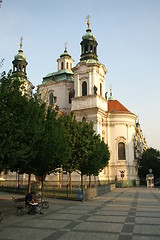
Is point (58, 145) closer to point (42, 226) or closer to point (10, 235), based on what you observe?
point (42, 226)

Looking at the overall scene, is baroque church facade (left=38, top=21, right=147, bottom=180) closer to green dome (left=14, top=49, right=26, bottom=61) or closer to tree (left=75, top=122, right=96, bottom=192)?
green dome (left=14, top=49, right=26, bottom=61)

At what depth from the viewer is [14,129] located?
566 inches

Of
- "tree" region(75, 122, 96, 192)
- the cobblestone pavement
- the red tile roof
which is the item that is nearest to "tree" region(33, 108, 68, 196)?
"tree" region(75, 122, 96, 192)

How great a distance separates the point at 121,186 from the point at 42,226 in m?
38.8

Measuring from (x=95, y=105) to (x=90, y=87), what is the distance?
4112mm

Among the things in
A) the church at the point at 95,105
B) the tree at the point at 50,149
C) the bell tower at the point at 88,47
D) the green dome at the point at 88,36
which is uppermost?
the green dome at the point at 88,36

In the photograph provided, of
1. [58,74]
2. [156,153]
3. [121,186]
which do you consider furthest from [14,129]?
[156,153]

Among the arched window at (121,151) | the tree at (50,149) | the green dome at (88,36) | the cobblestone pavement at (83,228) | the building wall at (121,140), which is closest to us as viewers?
the cobblestone pavement at (83,228)

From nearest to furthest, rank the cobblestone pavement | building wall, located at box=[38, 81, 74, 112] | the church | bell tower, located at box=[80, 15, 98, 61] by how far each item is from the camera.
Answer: the cobblestone pavement < the church < bell tower, located at box=[80, 15, 98, 61] < building wall, located at box=[38, 81, 74, 112]

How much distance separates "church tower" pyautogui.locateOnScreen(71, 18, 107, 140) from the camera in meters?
49.6

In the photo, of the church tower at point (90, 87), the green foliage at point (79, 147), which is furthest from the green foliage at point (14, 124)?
the church tower at point (90, 87)

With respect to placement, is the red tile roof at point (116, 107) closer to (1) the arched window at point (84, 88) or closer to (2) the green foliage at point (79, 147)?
(1) the arched window at point (84, 88)

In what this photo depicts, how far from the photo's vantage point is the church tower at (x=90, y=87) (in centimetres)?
4956

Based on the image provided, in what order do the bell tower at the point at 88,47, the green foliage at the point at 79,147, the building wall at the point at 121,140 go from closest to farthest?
the green foliage at the point at 79,147, the building wall at the point at 121,140, the bell tower at the point at 88,47
